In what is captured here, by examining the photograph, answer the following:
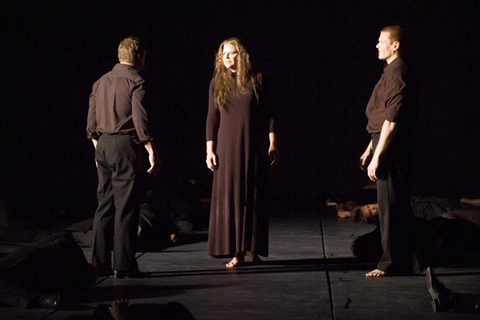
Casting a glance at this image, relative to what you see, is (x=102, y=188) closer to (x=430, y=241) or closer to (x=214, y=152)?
(x=214, y=152)

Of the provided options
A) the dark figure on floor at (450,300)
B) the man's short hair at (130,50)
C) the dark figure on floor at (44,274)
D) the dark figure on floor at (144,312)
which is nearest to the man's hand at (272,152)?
the man's short hair at (130,50)

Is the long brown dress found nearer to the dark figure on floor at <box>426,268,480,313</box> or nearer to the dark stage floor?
the dark stage floor

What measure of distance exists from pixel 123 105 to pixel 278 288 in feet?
4.37

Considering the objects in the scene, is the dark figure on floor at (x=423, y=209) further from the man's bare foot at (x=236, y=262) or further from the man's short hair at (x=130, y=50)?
the man's short hair at (x=130, y=50)

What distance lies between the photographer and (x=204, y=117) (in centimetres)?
1027

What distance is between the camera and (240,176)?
4363mm

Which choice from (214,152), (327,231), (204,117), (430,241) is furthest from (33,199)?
(430,241)

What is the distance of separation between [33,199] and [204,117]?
2630 millimetres

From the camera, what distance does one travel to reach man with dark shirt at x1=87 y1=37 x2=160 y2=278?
4008 millimetres

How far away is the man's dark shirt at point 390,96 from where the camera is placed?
3.84m

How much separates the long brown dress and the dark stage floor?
0.19m

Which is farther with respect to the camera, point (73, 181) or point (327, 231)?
point (73, 181)

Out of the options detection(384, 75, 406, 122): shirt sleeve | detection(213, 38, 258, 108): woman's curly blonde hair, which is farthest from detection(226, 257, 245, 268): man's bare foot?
detection(384, 75, 406, 122): shirt sleeve

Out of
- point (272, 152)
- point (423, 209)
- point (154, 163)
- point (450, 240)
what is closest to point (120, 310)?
point (154, 163)
